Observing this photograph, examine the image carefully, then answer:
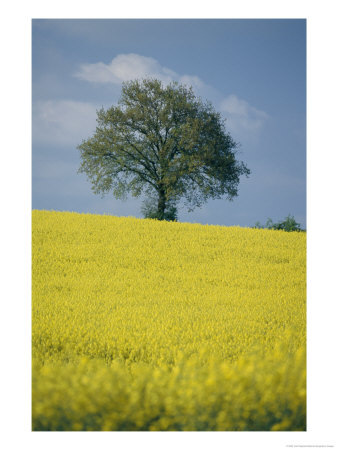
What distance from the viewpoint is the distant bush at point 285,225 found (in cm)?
979

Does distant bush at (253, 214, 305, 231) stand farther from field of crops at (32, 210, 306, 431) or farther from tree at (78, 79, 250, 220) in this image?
tree at (78, 79, 250, 220)

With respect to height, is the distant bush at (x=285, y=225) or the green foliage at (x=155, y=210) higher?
the green foliage at (x=155, y=210)

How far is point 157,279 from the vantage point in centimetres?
575

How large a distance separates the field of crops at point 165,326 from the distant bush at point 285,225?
122 centimetres

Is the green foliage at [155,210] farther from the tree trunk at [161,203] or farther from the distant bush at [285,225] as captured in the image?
the distant bush at [285,225]


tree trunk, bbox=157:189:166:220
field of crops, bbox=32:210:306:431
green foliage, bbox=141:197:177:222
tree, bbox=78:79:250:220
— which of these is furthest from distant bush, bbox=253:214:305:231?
tree trunk, bbox=157:189:166:220

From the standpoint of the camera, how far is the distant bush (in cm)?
979

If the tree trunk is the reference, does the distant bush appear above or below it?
below

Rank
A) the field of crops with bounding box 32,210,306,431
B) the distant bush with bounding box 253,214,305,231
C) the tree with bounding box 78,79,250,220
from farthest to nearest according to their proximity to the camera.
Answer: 1. the tree with bounding box 78,79,250,220
2. the distant bush with bounding box 253,214,305,231
3. the field of crops with bounding box 32,210,306,431

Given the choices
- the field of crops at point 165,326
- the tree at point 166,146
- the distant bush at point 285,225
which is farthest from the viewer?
the tree at point 166,146

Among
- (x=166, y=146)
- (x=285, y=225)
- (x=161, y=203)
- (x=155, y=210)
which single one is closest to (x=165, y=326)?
(x=285, y=225)

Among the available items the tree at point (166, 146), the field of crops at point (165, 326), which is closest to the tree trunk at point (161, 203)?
the tree at point (166, 146)

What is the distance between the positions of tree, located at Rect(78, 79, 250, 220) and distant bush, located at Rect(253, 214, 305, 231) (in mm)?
2075
